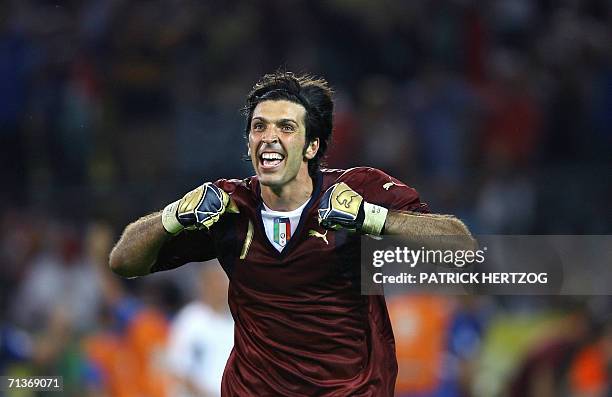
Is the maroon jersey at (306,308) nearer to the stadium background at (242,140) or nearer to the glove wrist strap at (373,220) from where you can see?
the glove wrist strap at (373,220)

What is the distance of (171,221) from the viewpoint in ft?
16.9

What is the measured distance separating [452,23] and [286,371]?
7301mm

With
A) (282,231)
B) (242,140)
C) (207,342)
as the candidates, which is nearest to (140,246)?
(282,231)

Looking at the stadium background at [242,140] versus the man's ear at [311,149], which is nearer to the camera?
the man's ear at [311,149]

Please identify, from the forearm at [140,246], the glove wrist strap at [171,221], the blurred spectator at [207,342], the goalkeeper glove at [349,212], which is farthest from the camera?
the blurred spectator at [207,342]

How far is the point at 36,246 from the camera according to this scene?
1148 centimetres

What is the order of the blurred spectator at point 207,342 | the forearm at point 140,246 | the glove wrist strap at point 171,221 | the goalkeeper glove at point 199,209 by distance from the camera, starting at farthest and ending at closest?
the blurred spectator at point 207,342, the forearm at point 140,246, the glove wrist strap at point 171,221, the goalkeeper glove at point 199,209

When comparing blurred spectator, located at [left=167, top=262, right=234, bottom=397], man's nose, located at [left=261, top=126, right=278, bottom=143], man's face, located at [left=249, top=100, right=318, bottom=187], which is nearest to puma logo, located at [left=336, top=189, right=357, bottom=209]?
man's face, located at [left=249, top=100, right=318, bottom=187]

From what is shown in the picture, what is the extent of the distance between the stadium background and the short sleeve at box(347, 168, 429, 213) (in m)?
4.03

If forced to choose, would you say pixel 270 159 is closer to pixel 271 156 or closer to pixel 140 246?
pixel 271 156

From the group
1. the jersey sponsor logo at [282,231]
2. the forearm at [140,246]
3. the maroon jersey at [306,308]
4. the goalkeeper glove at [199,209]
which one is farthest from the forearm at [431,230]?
the forearm at [140,246]

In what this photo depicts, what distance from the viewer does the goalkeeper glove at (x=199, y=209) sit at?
5.05 m

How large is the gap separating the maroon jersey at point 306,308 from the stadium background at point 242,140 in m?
3.96

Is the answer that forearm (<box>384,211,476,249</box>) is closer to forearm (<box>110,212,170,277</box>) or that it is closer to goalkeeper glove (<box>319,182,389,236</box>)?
goalkeeper glove (<box>319,182,389,236</box>)
